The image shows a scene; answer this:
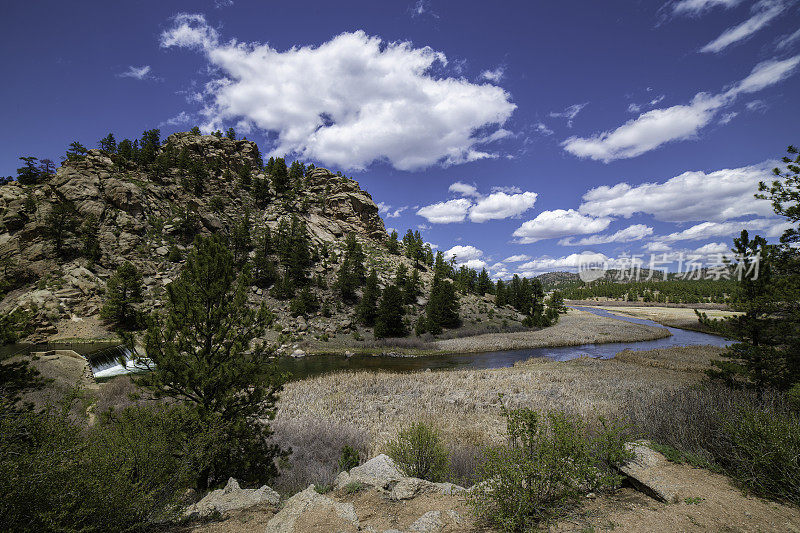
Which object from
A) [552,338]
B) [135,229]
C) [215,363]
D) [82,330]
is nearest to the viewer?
[215,363]

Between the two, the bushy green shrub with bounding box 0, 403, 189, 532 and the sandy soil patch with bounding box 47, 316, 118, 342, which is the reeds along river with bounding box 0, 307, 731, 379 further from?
the bushy green shrub with bounding box 0, 403, 189, 532

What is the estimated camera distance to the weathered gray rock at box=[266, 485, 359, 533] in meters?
5.06

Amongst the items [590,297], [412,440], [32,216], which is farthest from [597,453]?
[590,297]

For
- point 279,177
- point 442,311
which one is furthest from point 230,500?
point 279,177

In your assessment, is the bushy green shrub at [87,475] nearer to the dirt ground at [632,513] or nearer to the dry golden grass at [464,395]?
the dirt ground at [632,513]

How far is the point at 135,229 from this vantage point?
165 ft

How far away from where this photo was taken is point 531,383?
65.5 ft

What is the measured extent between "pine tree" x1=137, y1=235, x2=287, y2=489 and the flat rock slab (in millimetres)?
8617

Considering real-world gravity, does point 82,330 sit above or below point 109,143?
below

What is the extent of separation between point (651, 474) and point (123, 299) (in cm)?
5112

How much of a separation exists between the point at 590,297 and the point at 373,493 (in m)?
200

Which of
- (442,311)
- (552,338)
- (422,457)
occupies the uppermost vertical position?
(422,457)

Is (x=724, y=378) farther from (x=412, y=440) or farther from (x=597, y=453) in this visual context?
(x=412, y=440)

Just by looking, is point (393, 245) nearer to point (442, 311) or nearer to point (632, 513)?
point (442, 311)
